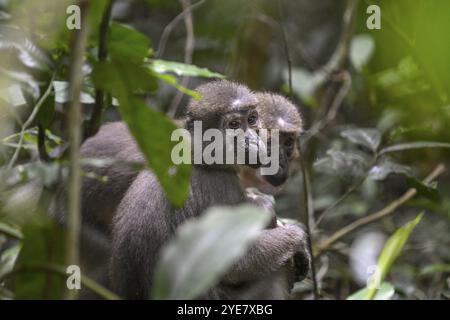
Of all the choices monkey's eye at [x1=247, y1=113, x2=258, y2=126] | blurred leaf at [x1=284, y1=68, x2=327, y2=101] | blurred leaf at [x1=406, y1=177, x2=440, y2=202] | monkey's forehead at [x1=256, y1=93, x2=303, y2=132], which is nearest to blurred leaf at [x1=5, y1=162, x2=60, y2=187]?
Answer: monkey's eye at [x1=247, y1=113, x2=258, y2=126]

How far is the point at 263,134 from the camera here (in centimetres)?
411

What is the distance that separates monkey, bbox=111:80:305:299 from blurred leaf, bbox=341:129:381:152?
818 millimetres

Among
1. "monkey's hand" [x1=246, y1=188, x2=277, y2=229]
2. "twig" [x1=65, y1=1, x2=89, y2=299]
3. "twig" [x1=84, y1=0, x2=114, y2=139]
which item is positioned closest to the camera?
"twig" [x1=65, y1=1, x2=89, y2=299]

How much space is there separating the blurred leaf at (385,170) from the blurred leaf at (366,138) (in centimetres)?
14

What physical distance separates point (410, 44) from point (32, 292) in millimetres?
3384

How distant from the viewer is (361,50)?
228 inches

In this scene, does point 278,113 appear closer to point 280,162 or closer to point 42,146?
point 280,162

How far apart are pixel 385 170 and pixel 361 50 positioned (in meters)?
2.01

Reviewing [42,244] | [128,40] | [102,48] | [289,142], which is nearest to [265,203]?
[289,142]

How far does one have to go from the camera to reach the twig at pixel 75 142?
1.46 m

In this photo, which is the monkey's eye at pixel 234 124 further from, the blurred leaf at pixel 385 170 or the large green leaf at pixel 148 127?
the large green leaf at pixel 148 127

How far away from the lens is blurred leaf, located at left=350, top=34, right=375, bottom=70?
18.9ft

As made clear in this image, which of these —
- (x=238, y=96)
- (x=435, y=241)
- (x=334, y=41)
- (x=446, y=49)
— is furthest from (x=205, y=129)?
(x=334, y=41)

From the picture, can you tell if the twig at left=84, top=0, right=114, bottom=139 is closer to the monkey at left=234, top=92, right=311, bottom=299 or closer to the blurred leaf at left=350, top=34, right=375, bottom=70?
the monkey at left=234, top=92, right=311, bottom=299
